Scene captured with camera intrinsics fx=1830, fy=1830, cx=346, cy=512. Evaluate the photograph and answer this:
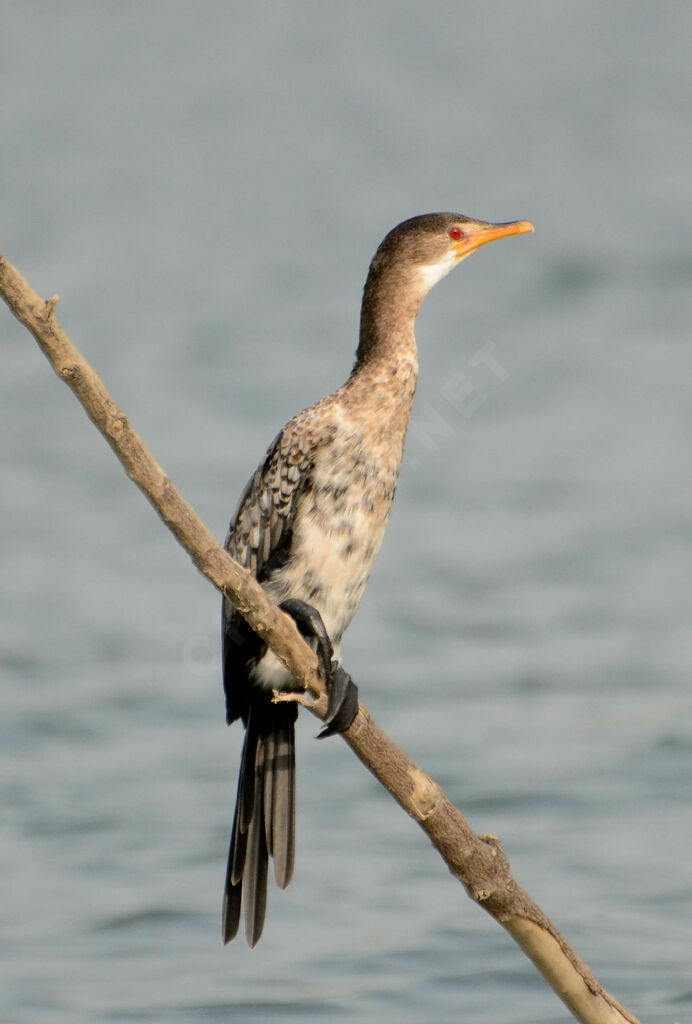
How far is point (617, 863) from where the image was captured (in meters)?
8.88

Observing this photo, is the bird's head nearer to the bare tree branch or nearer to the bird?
the bird

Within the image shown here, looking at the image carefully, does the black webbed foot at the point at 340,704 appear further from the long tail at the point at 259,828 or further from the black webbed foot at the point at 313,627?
the long tail at the point at 259,828

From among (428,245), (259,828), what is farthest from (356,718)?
(428,245)

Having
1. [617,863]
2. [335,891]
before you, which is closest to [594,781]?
[617,863]

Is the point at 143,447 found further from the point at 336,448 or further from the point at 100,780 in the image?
the point at 100,780

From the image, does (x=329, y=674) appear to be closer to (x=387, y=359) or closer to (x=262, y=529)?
(x=262, y=529)

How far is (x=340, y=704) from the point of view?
455cm

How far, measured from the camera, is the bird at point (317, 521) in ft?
16.5

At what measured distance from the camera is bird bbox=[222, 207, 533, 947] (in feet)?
16.5

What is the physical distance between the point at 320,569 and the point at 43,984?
3.47 m

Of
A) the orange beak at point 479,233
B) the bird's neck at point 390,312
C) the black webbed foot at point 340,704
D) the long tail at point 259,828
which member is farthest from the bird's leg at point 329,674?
the orange beak at point 479,233

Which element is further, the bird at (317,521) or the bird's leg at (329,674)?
the bird at (317,521)

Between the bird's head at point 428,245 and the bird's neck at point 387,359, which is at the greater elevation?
the bird's head at point 428,245

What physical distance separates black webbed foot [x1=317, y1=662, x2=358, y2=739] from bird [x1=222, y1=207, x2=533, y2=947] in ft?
0.37
